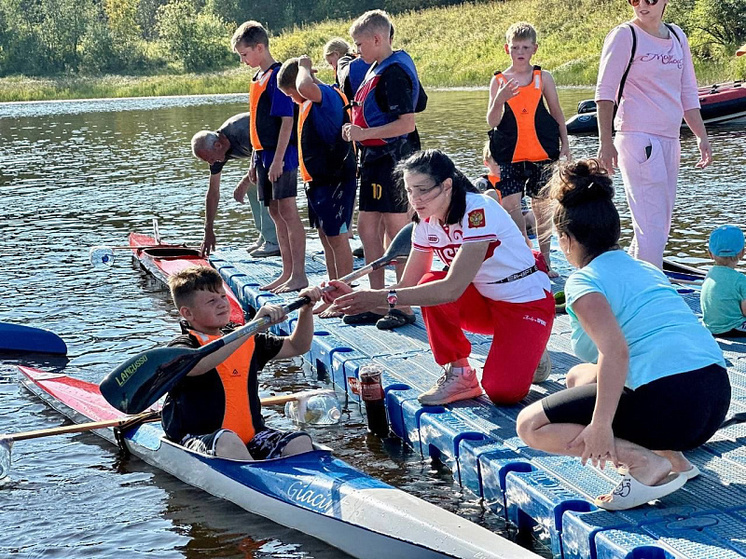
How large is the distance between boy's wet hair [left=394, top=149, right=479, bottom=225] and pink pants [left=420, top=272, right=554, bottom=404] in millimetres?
470

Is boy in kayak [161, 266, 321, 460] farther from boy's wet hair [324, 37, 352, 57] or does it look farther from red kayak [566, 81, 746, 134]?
red kayak [566, 81, 746, 134]

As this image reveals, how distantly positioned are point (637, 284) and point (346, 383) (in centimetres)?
294

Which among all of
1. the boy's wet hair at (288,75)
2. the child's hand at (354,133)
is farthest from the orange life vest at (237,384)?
the boy's wet hair at (288,75)

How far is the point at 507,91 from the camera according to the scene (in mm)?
7566

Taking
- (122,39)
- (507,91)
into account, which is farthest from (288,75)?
(122,39)

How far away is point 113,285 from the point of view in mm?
10383

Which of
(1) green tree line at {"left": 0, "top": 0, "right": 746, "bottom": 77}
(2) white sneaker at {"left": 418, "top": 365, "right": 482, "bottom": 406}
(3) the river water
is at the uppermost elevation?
(1) green tree line at {"left": 0, "top": 0, "right": 746, "bottom": 77}

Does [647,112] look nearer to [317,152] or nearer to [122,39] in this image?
[317,152]

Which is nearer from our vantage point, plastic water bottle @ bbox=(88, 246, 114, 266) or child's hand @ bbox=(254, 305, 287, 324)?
child's hand @ bbox=(254, 305, 287, 324)

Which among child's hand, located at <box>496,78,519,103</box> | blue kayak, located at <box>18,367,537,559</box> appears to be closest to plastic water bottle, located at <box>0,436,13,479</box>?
blue kayak, located at <box>18,367,537,559</box>

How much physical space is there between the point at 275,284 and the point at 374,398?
3001mm

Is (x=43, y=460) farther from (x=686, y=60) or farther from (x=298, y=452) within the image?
(x=686, y=60)

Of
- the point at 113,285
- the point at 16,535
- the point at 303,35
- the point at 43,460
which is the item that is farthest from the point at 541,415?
the point at 303,35

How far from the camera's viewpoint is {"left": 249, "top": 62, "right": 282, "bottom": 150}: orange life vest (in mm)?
8031
